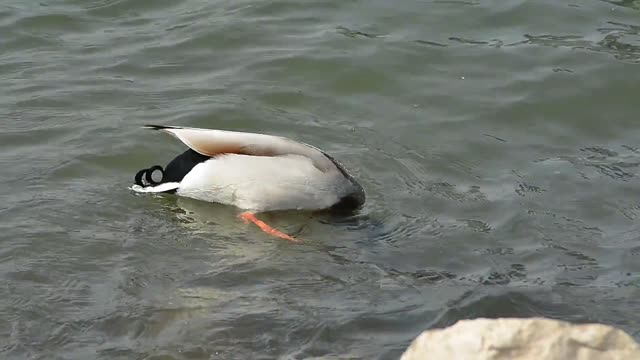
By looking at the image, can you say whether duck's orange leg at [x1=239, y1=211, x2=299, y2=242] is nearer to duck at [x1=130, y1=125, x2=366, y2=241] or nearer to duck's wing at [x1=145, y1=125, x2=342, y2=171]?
duck at [x1=130, y1=125, x2=366, y2=241]

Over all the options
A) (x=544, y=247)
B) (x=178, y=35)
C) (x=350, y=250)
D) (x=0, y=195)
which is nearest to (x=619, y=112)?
(x=544, y=247)

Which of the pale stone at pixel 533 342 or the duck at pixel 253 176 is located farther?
the duck at pixel 253 176

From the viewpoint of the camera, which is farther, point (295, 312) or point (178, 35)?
point (178, 35)

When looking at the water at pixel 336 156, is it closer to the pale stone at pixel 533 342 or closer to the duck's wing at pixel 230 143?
the duck's wing at pixel 230 143

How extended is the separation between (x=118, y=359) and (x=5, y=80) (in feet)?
15.7

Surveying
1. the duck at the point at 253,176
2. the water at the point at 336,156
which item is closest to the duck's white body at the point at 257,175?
the duck at the point at 253,176

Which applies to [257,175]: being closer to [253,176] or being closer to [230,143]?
[253,176]

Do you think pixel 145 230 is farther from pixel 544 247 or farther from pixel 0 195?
pixel 544 247

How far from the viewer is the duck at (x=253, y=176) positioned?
6.79 metres

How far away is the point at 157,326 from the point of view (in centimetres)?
531

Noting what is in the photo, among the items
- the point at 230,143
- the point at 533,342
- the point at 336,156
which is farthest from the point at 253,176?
the point at 533,342

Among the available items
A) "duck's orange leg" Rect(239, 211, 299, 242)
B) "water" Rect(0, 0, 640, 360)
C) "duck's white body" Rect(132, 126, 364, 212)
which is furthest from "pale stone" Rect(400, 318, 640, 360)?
"duck's white body" Rect(132, 126, 364, 212)

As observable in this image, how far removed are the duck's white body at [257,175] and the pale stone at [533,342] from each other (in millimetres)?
3359

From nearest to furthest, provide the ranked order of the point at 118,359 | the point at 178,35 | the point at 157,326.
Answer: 1. the point at 118,359
2. the point at 157,326
3. the point at 178,35
